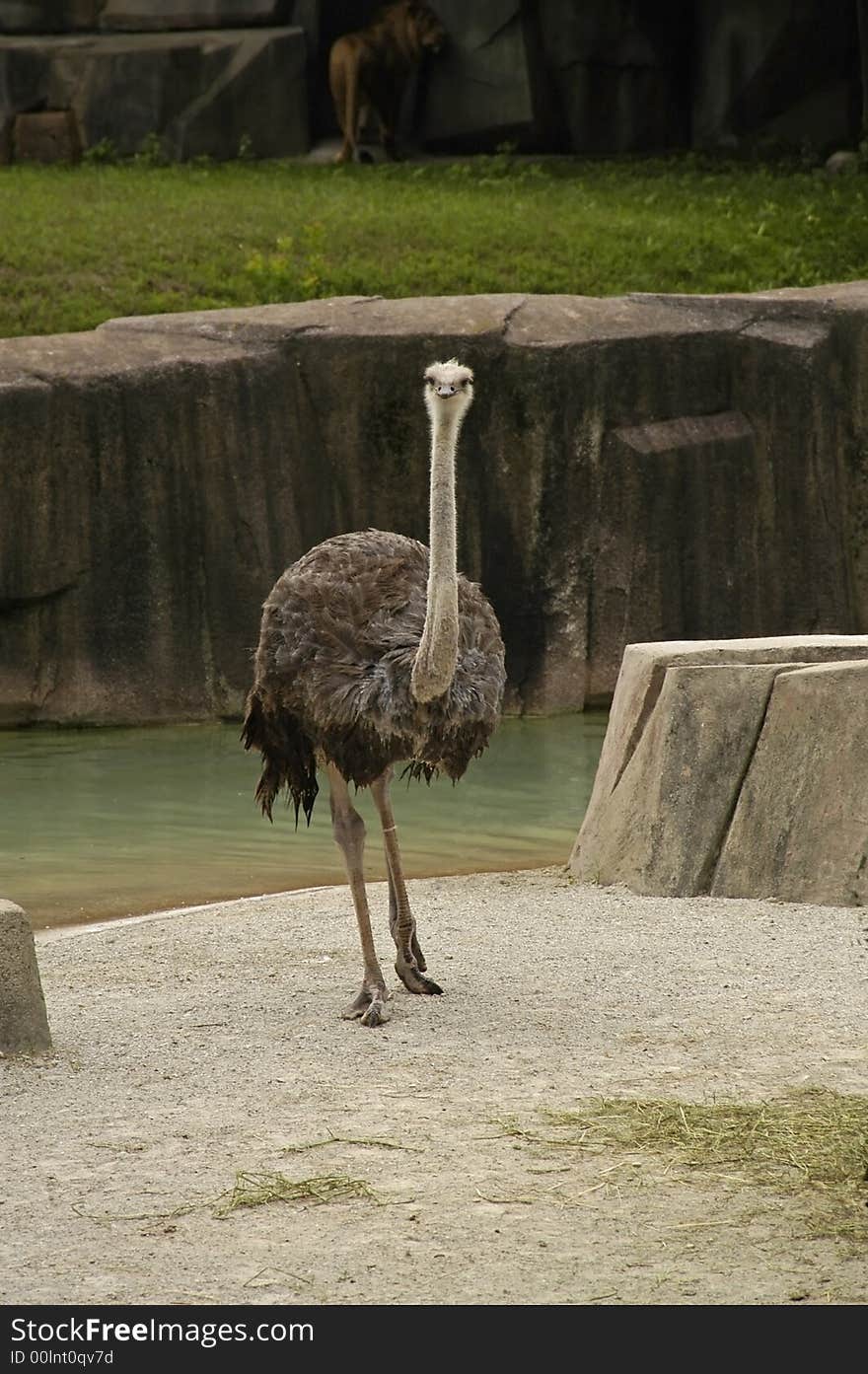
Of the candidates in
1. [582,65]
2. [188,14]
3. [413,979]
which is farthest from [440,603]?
[188,14]

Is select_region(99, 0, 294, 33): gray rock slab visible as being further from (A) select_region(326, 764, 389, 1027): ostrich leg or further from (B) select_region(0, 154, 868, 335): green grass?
(A) select_region(326, 764, 389, 1027): ostrich leg

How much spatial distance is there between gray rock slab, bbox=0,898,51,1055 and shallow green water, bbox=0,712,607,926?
2.42m

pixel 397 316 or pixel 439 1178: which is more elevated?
pixel 397 316

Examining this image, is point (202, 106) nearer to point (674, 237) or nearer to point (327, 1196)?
point (674, 237)

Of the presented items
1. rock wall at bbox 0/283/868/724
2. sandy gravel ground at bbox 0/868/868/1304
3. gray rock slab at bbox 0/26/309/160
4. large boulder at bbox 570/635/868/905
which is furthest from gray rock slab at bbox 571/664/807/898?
gray rock slab at bbox 0/26/309/160

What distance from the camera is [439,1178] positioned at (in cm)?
439

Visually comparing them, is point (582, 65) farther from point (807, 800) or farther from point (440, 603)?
point (440, 603)

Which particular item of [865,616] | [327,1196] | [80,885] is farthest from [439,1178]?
[865,616]

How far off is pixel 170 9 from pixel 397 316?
8395mm

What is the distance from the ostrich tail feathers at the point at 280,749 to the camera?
20.7 ft

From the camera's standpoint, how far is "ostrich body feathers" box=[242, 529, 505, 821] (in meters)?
5.81

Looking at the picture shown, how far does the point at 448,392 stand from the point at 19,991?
1.94 m

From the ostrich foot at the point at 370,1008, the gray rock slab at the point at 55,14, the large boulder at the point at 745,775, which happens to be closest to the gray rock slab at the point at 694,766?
the large boulder at the point at 745,775

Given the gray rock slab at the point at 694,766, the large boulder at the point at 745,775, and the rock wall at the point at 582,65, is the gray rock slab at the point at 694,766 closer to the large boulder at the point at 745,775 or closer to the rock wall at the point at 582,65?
the large boulder at the point at 745,775
